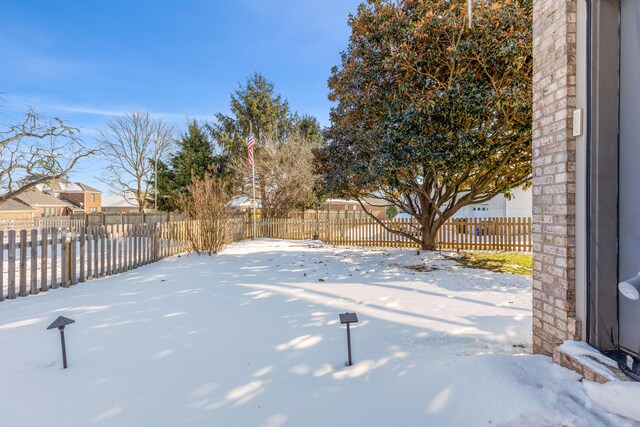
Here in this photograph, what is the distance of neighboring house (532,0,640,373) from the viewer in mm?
2031

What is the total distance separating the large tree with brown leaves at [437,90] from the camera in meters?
5.97

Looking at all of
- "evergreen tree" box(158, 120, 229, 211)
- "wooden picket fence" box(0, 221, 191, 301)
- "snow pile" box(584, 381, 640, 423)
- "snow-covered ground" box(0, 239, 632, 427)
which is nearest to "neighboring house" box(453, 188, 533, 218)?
"snow-covered ground" box(0, 239, 632, 427)

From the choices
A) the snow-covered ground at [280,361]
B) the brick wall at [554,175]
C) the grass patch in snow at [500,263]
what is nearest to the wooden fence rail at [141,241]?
the snow-covered ground at [280,361]

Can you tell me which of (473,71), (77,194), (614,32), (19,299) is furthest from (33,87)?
(77,194)

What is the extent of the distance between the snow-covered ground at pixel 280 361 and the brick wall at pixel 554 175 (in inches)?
15.7

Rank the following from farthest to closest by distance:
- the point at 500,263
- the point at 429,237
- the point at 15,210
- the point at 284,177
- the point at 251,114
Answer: the point at 15,210 → the point at 251,114 → the point at 284,177 → the point at 429,237 → the point at 500,263

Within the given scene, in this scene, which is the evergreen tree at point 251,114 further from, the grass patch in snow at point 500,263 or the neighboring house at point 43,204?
the neighboring house at point 43,204

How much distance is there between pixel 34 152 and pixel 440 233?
14478 mm

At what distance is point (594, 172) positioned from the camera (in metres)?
2.10

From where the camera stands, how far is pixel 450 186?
859cm

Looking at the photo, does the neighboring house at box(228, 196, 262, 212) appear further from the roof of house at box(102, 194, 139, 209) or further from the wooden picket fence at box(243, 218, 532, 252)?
the roof of house at box(102, 194, 139, 209)

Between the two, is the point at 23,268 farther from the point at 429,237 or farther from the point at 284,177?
the point at 284,177

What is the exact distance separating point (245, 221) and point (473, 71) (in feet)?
38.3

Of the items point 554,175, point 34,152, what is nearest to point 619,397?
point 554,175
